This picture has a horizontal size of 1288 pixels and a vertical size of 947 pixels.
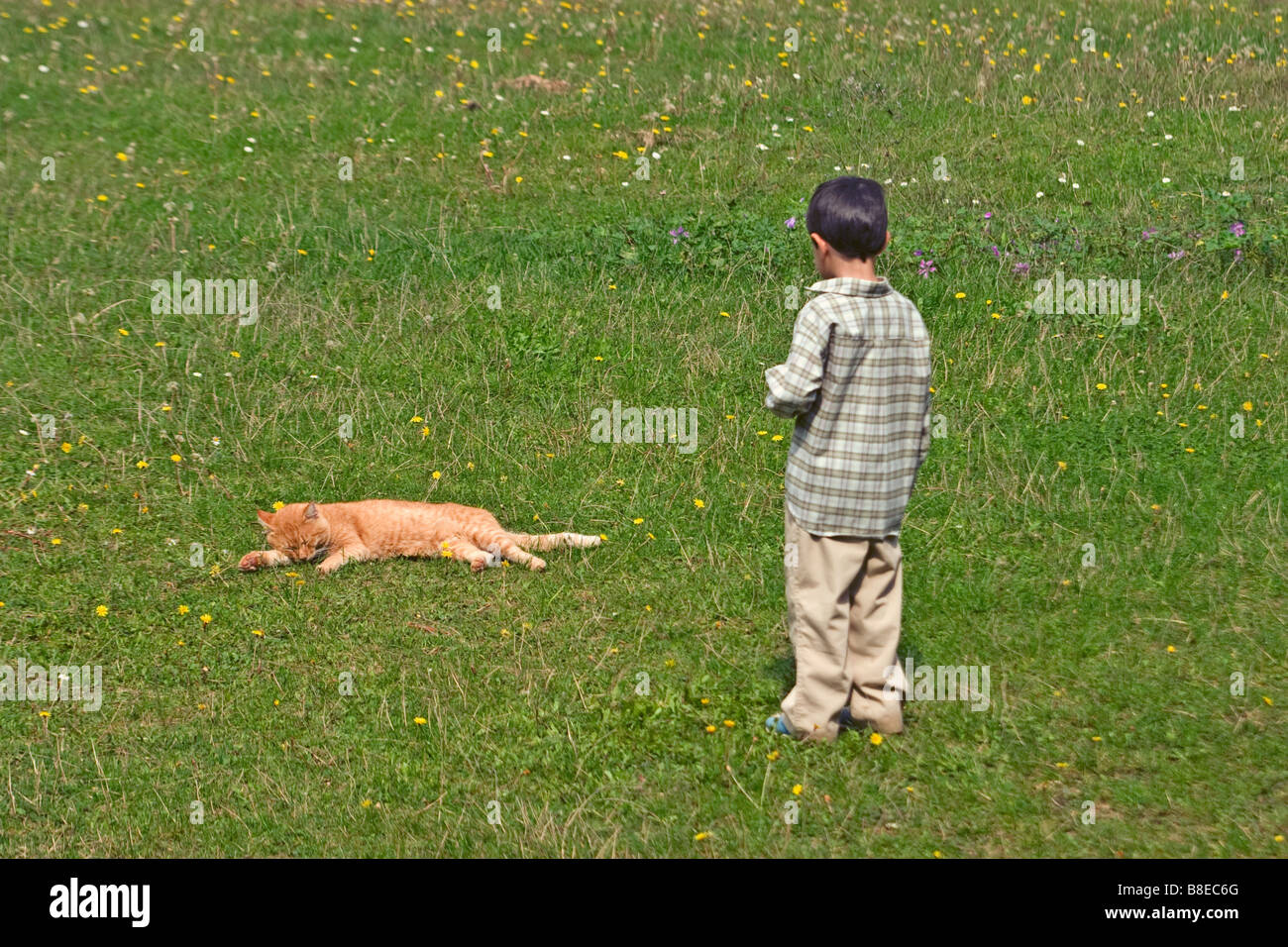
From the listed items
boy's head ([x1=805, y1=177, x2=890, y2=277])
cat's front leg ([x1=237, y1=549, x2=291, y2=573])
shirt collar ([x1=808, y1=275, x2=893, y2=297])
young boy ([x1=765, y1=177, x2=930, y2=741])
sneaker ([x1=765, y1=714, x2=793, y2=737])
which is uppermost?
boy's head ([x1=805, y1=177, x2=890, y2=277])

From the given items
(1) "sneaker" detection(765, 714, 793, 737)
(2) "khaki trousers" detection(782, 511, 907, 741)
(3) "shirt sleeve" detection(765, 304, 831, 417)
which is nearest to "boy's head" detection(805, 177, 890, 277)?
(3) "shirt sleeve" detection(765, 304, 831, 417)

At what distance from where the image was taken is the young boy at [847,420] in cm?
438

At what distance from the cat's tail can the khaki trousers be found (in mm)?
1985

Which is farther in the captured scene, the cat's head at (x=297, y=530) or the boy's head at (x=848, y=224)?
the cat's head at (x=297, y=530)

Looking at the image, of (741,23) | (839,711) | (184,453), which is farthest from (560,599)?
(741,23)

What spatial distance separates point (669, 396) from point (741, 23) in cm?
776

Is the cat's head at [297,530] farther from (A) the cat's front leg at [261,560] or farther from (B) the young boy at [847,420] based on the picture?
(B) the young boy at [847,420]

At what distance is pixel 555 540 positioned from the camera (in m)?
6.71

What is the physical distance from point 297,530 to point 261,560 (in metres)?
0.26

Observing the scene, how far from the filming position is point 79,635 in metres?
6.00

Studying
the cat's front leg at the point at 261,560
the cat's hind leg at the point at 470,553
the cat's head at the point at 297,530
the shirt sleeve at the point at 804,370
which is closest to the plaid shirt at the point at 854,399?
the shirt sleeve at the point at 804,370

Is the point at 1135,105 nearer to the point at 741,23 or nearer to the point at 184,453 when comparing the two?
the point at 741,23

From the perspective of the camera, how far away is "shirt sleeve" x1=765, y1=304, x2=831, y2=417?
4.34 metres

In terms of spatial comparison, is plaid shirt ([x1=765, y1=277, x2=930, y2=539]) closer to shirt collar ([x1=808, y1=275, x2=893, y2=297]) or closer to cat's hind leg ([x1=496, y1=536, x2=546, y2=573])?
shirt collar ([x1=808, y1=275, x2=893, y2=297])
